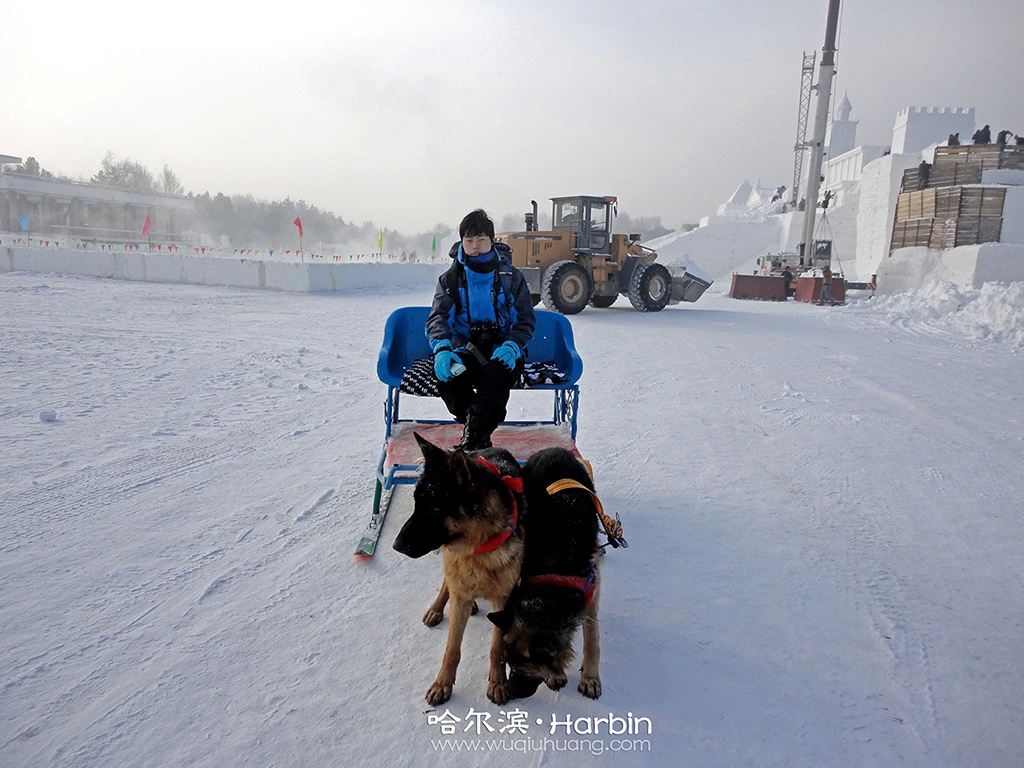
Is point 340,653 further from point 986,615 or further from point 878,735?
point 986,615

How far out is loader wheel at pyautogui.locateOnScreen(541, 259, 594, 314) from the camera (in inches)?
520

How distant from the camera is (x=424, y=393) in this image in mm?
3633

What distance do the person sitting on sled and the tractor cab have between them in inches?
433

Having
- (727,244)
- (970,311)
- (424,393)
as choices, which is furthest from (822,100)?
(424,393)

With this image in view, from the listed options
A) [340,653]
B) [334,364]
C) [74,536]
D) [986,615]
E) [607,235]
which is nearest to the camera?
[340,653]

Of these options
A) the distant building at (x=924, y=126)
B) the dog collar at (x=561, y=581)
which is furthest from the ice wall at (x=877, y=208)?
the dog collar at (x=561, y=581)

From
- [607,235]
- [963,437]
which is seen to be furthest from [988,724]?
[607,235]

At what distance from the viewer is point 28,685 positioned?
2.04 meters

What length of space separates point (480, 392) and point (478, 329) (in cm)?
48

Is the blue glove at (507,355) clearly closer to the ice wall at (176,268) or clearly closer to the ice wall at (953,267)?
the ice wall at (176,268)

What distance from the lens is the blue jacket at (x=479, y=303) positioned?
362 centimetres

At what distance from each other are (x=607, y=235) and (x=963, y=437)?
1035cm

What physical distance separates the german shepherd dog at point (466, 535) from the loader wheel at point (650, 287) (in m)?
13.0

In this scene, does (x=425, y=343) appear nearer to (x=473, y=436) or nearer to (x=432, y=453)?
(x=473, y=436)
